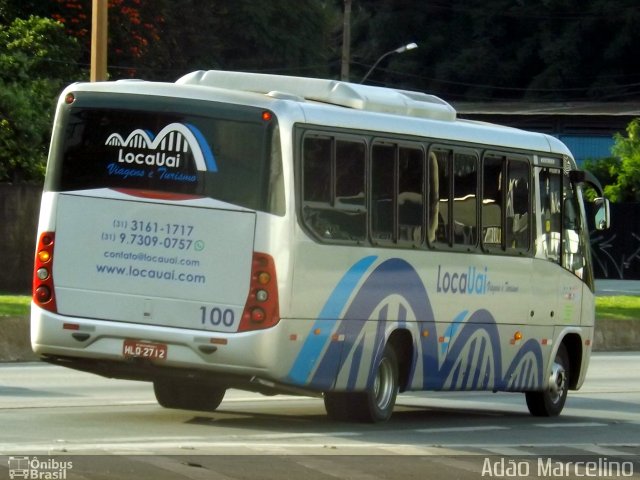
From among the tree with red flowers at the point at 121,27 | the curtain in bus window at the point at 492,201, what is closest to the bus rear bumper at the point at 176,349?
the curtain in bus window at the point at 492,201

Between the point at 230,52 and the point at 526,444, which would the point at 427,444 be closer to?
the point at 526,444

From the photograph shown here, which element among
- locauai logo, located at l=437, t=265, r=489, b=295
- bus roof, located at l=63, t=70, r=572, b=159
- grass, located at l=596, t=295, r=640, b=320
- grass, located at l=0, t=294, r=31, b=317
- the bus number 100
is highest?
bus roof, located at l=63, t=70, r=572, b=159

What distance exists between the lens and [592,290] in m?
17.7

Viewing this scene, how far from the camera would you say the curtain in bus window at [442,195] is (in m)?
14.7

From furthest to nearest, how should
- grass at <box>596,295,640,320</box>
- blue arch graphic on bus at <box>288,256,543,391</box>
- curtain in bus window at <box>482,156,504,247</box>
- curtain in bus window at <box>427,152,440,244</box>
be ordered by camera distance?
1. grass at <box>596,295,640,320</box>
2. curtain in bus window at <box>482,156,504,247</box>
3. curtain in bus window at <box>427,152,440,244</box>
4. blue arch graphic on bus at <box>288,256,543,391</box>

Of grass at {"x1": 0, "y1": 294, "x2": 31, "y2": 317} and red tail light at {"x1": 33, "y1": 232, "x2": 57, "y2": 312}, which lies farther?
grass at {"x1": 0, "y1": 294, "x2": 31, "y2": 317}

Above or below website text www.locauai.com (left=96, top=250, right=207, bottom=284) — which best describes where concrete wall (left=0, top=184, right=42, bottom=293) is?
above

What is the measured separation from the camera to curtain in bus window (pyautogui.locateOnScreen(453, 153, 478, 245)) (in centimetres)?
1495

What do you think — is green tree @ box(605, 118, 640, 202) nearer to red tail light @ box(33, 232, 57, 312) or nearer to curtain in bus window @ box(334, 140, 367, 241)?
curtain in bus window @ box(334, 140, 367, 241)

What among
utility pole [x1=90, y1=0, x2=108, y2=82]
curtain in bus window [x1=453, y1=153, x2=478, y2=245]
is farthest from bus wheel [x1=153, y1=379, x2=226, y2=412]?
utility pole [x1=90, y1=0, x2=108, y2=82]

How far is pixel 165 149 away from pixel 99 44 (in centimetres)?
1200

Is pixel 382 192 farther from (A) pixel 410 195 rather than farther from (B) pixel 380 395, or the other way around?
(B) pixel 380 395

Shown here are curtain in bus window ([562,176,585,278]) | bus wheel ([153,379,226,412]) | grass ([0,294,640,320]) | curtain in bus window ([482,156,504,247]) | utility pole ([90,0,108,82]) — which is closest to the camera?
bus wheel ([153,379,226,412])

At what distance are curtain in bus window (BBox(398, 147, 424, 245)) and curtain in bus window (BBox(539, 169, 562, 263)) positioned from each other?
2386 mm
